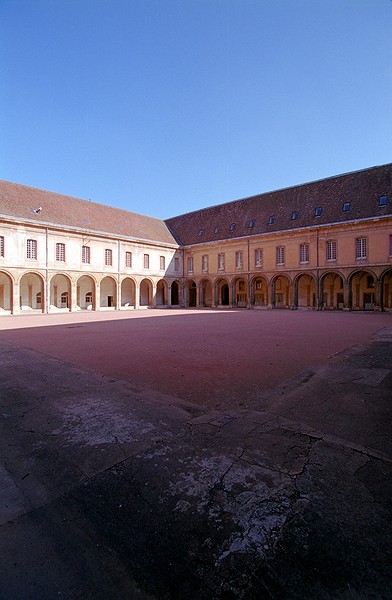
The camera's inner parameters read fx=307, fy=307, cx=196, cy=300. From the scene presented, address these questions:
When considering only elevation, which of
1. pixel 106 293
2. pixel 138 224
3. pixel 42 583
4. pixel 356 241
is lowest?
pixel 42 583

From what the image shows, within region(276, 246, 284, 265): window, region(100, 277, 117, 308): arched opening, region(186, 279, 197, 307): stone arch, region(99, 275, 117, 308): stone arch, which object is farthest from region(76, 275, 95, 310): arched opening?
region(276, 246, 284, 265): window

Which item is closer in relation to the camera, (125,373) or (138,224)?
(125,373)

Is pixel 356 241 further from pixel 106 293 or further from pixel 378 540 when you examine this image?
Answer: pixel 378 540

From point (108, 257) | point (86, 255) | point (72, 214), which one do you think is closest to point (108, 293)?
point (108, 257)

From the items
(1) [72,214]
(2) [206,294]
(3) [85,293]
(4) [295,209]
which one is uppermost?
(4) [295,209]

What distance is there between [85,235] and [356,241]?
2758cm

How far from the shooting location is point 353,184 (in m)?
31.6

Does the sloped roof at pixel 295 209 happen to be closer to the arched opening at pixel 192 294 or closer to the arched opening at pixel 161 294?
the arched opening at pixel 192 294

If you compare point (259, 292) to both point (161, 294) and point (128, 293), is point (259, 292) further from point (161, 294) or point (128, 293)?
point (128, 293)

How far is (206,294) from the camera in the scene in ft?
148

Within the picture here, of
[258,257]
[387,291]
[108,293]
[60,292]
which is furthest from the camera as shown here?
[108,293]

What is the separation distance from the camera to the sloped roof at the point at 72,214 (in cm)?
2906

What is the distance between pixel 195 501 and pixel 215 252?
Answer: 128 feet

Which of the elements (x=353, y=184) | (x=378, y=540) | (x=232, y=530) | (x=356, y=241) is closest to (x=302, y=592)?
(x=232, y=530)
